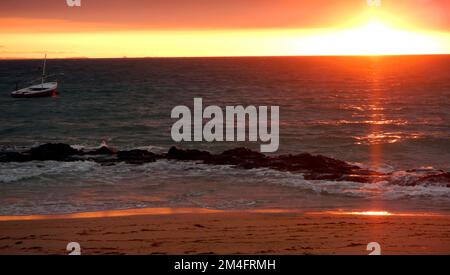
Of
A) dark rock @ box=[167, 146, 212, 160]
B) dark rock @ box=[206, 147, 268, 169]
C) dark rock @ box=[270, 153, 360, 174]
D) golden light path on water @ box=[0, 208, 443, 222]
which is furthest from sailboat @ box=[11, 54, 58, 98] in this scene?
golden light path on water @ box=[0, 208, 443, 222]

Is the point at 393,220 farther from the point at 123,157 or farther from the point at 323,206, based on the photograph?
the point at 123,157

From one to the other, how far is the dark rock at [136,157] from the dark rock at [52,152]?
2.82 meters

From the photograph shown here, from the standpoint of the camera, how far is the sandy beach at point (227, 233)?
12.0 m

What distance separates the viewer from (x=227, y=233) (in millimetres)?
13320

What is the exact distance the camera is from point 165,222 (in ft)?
48.3

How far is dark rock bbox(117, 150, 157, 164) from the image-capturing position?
27900 millimetres

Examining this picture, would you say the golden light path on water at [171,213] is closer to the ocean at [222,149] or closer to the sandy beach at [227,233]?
the sandy beach at [227,233]

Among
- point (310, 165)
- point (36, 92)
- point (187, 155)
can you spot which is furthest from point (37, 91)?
point (310, 165)

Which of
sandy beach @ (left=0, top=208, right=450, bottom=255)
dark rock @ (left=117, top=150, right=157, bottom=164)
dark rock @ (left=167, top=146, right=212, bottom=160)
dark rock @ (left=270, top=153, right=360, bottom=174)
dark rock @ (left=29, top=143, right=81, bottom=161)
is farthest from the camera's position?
dark rock @ (left=29, top=143, right=81, bottom=161)

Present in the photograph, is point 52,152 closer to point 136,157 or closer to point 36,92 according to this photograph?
point 136,157

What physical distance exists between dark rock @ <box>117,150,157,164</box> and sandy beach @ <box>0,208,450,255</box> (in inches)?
458

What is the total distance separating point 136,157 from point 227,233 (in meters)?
16.0

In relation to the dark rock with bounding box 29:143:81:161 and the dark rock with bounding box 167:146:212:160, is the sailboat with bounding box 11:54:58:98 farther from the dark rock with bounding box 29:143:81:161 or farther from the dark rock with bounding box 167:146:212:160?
the dark rock with bounding box 167:146:212:160

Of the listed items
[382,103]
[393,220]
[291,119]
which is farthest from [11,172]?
[382,103]
